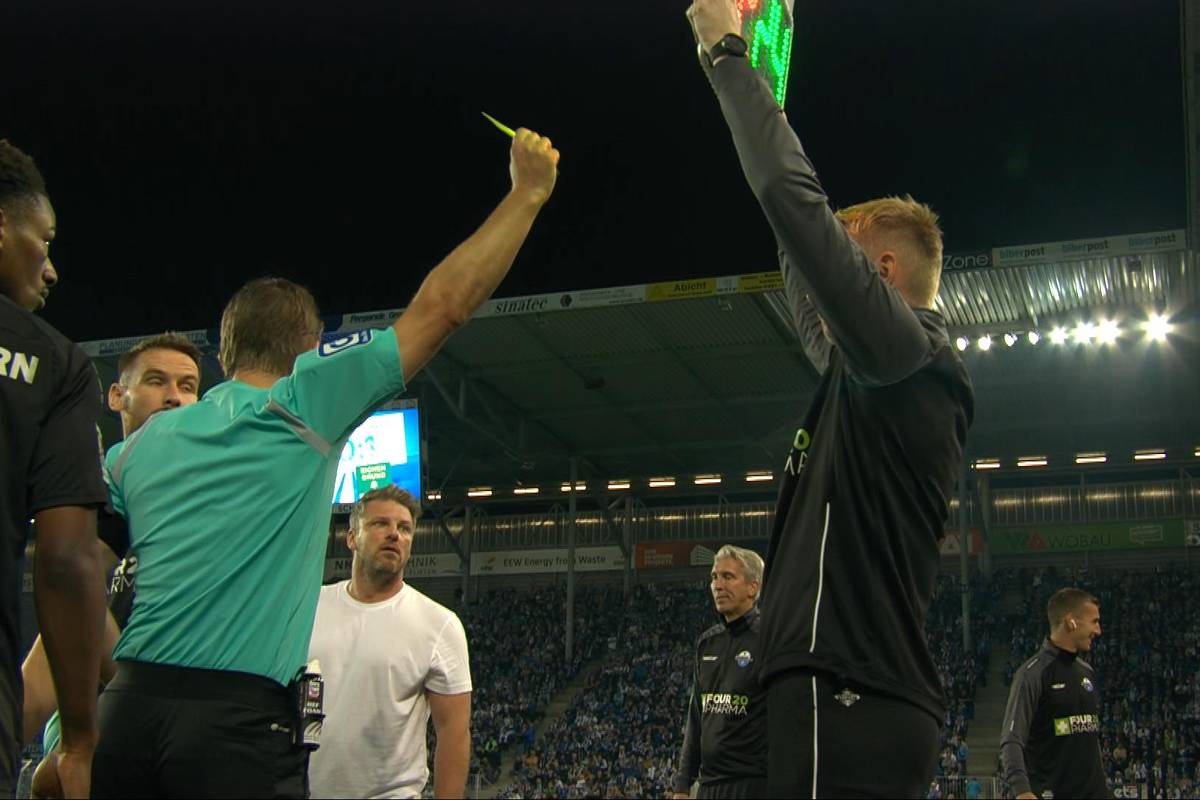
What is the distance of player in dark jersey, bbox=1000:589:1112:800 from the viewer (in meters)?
8.48

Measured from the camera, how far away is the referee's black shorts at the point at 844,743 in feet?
8.63

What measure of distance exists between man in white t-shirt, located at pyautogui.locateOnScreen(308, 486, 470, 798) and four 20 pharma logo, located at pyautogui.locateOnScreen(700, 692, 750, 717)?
2694mm

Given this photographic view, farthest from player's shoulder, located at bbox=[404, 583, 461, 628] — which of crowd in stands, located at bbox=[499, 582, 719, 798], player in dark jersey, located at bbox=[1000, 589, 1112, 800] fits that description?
crowd in stands, located at bbox=[499, 582, 719, 798]

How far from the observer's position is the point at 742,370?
1085 inches

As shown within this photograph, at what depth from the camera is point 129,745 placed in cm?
272

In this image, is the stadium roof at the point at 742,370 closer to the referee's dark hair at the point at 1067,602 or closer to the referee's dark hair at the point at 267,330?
the referee's dark hair at the point at 1067,602

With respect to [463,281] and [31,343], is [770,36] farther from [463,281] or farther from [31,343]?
[31,343]

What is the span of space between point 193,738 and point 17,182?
4.32 ft

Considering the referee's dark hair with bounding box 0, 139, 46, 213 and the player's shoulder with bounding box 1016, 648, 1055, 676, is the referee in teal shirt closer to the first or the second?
the referee's dark hair with bounding box 0, 139, 46, 213

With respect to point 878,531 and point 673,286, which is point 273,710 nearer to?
point 878,531

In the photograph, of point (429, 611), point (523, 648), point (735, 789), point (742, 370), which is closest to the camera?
point (429, 611)

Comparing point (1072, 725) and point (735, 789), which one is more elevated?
point (1072, 725)

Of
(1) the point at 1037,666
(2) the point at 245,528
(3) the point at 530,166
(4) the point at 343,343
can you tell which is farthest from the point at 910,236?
(1) the point at 1037,666

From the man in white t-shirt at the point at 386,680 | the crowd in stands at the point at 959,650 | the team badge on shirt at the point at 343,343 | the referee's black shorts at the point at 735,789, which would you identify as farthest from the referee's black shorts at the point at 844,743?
the crowd in stands at the point at 959,650
